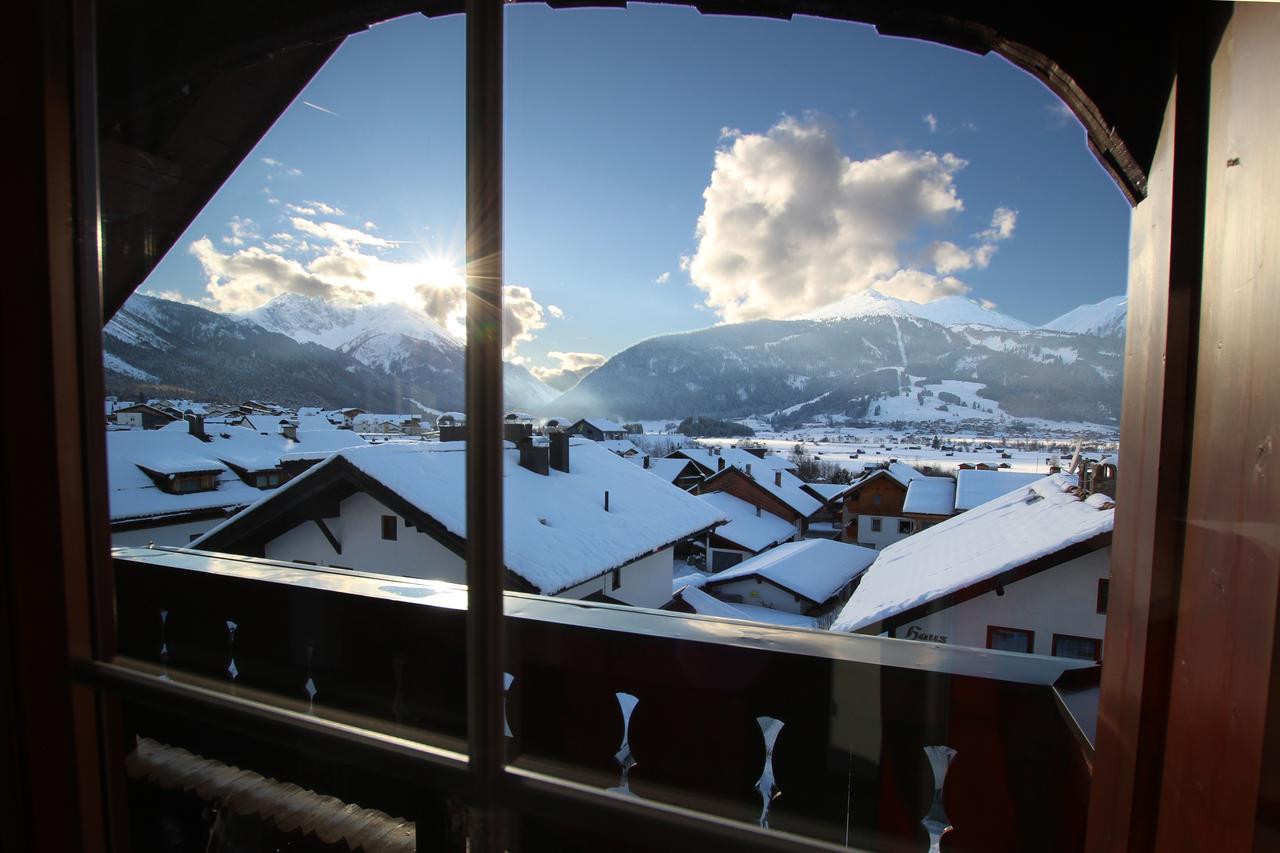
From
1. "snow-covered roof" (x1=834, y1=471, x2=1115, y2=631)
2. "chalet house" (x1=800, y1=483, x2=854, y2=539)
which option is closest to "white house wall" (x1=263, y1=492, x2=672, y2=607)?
"chalet house" (x1=800, y1=483, x2=854, y2=539)

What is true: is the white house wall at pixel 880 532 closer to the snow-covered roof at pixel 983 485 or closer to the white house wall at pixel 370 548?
the snow-covered roof at pixel 983 485

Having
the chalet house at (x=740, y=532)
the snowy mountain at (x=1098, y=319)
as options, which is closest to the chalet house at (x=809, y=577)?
the chalet house at (x=740, y=532)

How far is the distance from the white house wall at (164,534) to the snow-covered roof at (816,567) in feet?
10.7

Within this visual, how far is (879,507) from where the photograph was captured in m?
3.35

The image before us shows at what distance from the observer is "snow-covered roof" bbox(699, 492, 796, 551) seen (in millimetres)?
5614

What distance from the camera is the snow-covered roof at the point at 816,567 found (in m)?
3.71

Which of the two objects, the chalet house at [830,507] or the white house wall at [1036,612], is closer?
the white house wall at [1036,612]

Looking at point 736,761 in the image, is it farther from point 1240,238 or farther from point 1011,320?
point 1011,320

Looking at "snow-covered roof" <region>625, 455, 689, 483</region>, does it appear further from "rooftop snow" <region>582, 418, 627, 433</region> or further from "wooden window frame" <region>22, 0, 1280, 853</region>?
"wooden window frame" <region>22, 0, 1280, 853</region>

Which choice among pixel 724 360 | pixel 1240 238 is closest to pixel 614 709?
pixel 1240 238

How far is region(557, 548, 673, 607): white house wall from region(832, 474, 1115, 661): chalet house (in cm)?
215

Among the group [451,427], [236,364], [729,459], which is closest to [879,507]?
[729,459]

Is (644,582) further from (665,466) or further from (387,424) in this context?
(387,424)

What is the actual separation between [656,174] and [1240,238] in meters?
1.54
